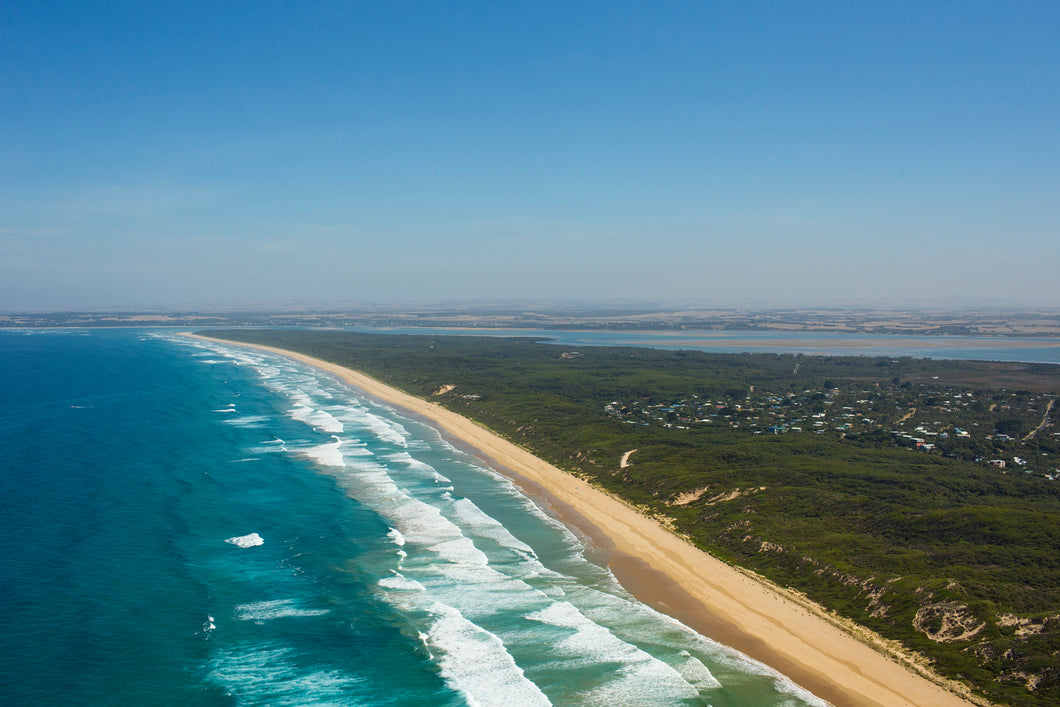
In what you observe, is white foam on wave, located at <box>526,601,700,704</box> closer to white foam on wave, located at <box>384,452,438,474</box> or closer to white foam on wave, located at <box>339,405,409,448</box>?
white foam on wave, located at <box>384,452,438,474</box>

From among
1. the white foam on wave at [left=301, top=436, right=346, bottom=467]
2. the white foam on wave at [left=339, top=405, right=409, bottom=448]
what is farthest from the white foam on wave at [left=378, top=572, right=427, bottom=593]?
the white foam on wave at [left=339, top=405, right=409, bottom=448]

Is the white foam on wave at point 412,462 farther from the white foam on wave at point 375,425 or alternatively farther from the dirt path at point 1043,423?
the dirt path at point 1043,423

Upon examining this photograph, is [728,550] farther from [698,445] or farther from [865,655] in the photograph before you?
[698,445]

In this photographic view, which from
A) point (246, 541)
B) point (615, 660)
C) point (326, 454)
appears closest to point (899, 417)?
point (326, 454)

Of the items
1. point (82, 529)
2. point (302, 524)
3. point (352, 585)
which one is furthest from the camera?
point (302, 524)

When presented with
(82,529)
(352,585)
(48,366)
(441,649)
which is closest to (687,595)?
(441,649)

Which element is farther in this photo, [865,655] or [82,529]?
[82,529]

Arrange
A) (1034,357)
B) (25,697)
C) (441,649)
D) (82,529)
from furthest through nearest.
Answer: (1034,357)
(82,529)
(441,649)
(25,697)

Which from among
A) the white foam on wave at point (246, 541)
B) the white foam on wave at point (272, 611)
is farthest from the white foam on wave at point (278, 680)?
the white foam on wave at point (246, 541)
